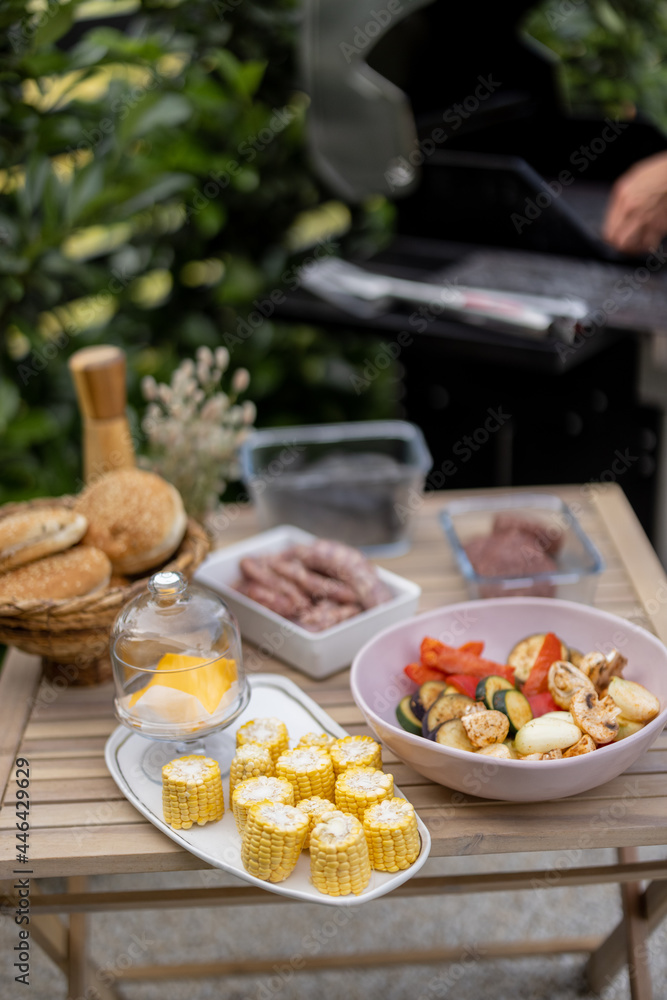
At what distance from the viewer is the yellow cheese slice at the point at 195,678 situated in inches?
46.6

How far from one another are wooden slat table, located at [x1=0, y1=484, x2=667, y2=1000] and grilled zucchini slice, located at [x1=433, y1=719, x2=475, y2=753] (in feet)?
0.27

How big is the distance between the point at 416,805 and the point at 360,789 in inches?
4.3

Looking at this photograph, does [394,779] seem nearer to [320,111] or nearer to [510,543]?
[510,543]

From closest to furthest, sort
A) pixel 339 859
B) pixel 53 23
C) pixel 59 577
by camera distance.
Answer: pixel 339 859 < pixel 59 577 < pixel 53 23

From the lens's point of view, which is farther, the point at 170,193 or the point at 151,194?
the point at 170,193

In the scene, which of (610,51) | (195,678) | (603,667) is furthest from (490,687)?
(610,51)

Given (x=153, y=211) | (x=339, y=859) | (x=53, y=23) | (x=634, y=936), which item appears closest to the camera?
(x=339, y=859)

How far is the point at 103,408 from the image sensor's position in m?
1.64

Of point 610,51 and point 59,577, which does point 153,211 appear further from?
point 59,577

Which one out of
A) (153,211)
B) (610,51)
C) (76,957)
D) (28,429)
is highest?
(610,51)

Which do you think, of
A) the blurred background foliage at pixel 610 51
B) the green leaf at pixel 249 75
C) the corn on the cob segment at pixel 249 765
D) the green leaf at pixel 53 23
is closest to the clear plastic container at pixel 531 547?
the corn on the cob segment at pixel 249 765

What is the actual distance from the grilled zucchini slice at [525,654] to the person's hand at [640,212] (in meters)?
1.36

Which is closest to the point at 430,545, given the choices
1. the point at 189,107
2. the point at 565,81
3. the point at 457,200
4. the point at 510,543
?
the point at 510,543

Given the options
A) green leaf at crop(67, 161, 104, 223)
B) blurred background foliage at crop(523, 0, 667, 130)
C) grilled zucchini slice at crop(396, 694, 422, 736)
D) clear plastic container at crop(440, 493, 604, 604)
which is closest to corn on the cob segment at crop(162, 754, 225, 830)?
grilled zucchini slice at crop(396, 694, 422, 736)
